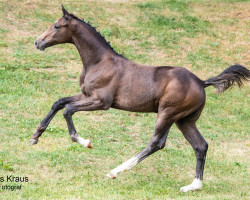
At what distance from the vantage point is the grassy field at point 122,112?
27.9ft

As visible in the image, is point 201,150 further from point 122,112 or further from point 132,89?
point 122,112

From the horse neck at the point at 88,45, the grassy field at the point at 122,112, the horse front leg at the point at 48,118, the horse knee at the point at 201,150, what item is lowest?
the grassy field at the point at 122,112

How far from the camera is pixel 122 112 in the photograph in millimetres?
13414

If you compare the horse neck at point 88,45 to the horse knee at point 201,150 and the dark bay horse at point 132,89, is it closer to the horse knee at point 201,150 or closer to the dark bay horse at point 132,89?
the dark bay horse at point 132,89

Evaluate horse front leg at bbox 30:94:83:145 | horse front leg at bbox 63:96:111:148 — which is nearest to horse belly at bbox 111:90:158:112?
horse front leg at bbox 63:96:111:148

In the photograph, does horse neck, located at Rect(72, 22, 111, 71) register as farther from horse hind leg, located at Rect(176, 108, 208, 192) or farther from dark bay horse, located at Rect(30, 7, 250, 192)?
horse hind leg, located at Rect(176, 108, 208, 192)

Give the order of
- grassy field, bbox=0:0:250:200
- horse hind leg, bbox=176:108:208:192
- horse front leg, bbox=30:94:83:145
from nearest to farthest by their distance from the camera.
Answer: horse front leg, bbox=30:94:83:145, horse hind leg, bbox=176:108:208:192, grassy field, bbox=0:0:250:200

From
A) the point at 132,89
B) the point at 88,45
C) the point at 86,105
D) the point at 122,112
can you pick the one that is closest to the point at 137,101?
the point at 132,89

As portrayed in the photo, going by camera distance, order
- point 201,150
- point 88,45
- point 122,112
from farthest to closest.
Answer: point 122,112 → point 88,45 → point 201,150

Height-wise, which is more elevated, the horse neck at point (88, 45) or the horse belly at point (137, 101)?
the horse neck at point (88, 45)

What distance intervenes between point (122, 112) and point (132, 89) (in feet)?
17.0

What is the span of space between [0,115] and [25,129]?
3.85 ft

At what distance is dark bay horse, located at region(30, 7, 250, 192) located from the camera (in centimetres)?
805

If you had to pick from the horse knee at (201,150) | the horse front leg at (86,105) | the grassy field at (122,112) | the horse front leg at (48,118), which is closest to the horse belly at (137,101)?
the horse front leg at (86,105)
